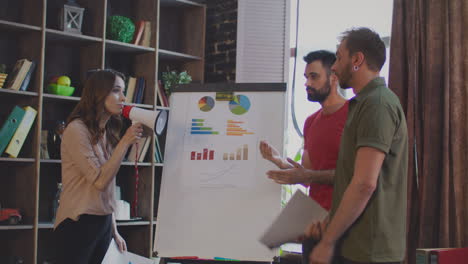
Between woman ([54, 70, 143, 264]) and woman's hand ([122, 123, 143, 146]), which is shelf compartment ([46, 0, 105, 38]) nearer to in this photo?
woman ([54, 70, 143, 264])

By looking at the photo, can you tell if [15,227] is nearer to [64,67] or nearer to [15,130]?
[15,130]

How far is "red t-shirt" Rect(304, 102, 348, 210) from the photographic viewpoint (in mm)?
2732

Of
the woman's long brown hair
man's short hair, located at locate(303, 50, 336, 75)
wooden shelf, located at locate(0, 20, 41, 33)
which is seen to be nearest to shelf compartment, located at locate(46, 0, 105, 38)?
wooden shelf, located at locate(0, 20, 41, 33)

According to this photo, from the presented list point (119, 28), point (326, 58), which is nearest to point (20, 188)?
point (119, 28)

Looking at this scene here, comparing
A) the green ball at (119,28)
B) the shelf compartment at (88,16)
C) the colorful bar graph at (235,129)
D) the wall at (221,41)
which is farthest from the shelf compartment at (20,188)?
the wall at (221,41)

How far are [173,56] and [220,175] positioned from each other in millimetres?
2151

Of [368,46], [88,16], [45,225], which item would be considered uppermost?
[88,16]

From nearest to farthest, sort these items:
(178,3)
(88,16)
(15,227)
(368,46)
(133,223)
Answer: (368,46) < (15,227) < (133,223) < (88,16) < (178,3)

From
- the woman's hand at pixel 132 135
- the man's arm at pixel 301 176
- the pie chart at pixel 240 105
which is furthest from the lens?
the pie chart at pixel 240 105

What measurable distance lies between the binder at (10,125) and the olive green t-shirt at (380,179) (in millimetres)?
2571

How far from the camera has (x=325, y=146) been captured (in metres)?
2.76

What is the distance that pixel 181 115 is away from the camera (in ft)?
10.3

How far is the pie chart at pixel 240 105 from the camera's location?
3076 mm

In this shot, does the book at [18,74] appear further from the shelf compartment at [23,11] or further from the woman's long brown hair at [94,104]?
the woman's long brown hair at [94,104]
